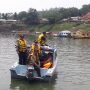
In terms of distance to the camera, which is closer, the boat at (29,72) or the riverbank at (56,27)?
the boat at (29,72)

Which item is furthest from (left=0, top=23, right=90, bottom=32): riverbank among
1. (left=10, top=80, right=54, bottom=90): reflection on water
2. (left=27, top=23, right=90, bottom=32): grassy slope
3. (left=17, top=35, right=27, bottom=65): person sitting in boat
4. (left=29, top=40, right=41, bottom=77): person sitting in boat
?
(left=10, top=80, right=54, bottom=90): reflection on water

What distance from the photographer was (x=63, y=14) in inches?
4902

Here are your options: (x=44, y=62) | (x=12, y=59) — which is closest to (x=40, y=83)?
(x=44, y=62)

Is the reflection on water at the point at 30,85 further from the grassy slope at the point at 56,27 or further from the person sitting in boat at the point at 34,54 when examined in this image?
the grassy slope at the point at 56,27

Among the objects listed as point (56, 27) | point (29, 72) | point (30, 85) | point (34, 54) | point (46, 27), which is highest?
point (34, 54)

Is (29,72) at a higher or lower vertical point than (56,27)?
higher

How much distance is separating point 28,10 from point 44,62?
347 ft

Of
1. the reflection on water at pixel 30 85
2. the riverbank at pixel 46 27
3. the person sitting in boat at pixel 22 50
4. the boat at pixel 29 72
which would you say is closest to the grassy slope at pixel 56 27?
the riverbank at pixel 46 27

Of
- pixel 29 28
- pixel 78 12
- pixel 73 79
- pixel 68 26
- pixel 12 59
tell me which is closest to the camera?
pixel 73 79

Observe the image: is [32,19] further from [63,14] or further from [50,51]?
[50,51]

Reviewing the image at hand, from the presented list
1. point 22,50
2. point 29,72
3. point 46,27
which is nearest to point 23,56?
A: point 22,50

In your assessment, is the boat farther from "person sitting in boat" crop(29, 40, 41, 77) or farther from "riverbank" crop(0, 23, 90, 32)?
"riverbank" crop(0, 23, 90, 32)

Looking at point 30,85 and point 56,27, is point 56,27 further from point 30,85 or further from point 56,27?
point 30,85

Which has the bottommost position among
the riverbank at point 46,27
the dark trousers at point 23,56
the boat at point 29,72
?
the riverbank at point 46,27
